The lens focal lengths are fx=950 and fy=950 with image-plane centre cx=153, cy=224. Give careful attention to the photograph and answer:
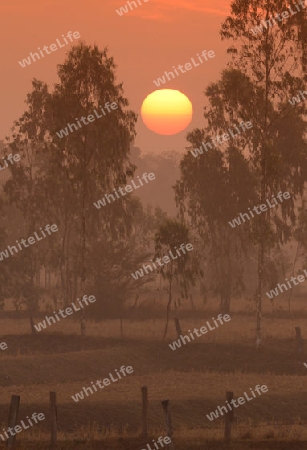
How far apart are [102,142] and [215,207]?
43.2 feet

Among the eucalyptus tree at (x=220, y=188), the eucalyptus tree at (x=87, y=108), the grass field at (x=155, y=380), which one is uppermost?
the eucalyptus tree at (x=87, y=108)

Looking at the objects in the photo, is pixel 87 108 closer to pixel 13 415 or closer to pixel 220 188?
pixel 220 188

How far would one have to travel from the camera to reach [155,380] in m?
43.0

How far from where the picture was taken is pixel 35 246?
76938 millimetres

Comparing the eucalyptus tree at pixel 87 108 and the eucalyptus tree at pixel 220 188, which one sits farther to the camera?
the eucalyptus tree at pixel 220 188

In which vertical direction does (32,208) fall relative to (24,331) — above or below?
above

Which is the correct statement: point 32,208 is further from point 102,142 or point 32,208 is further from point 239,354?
point 239,354

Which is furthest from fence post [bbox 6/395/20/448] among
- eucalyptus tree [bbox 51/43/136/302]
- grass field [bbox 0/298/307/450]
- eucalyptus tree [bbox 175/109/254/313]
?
eucalyptus tree [bbox 175/109/254/313]

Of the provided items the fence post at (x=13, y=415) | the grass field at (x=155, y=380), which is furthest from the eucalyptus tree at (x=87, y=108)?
the fence post at (x=13, y=415)

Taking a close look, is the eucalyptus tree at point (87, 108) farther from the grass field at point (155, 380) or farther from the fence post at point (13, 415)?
the fence post at point (13, 415)

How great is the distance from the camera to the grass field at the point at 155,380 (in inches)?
1123

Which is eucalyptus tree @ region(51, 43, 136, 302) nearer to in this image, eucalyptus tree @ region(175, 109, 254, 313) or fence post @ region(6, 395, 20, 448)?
eucalyptus tree @ region(175, 109, 254, 313)

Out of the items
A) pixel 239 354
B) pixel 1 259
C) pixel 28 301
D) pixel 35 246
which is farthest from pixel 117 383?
pixel 35 246

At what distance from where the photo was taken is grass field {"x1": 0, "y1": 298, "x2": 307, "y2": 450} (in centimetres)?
2853
